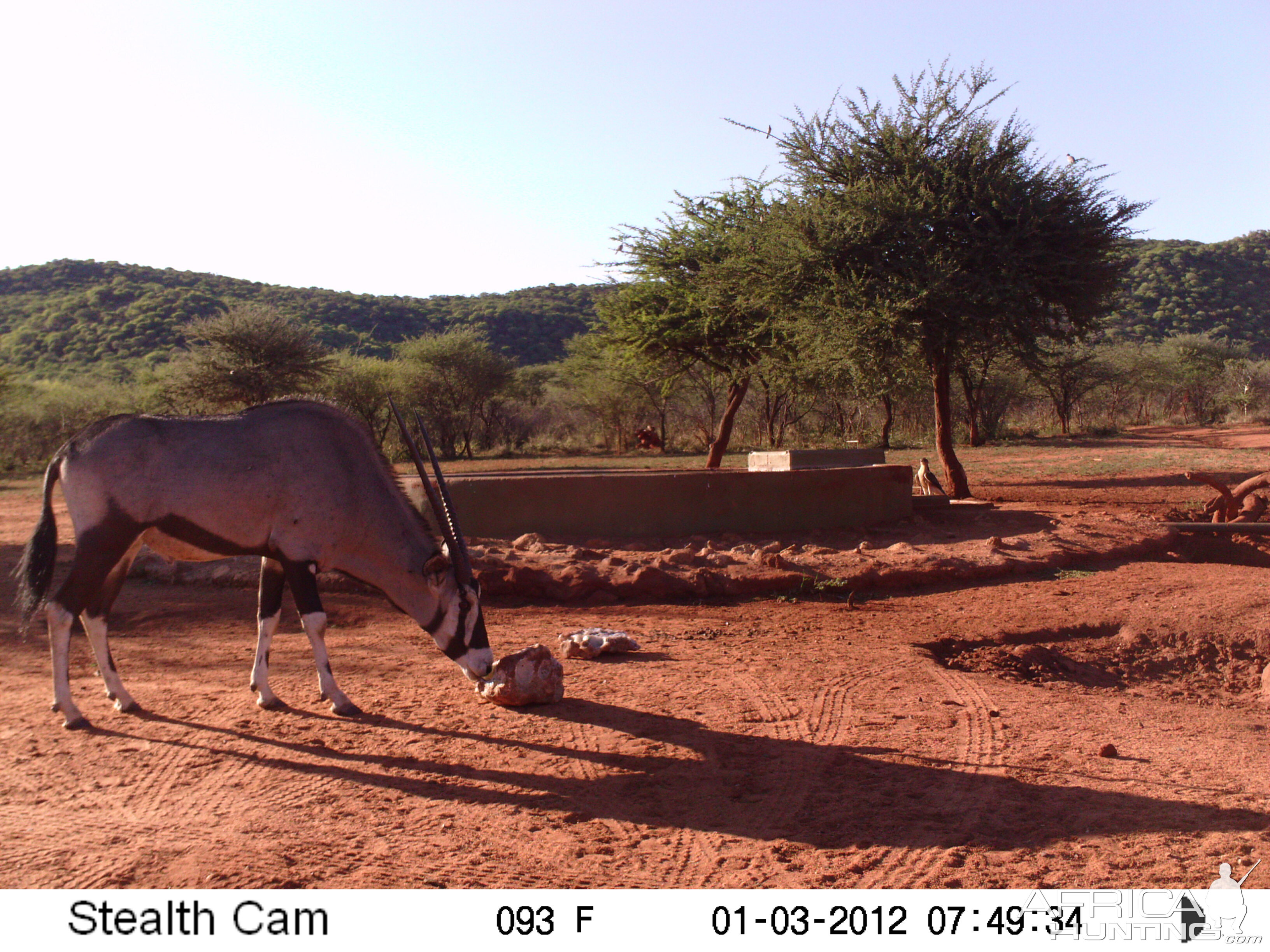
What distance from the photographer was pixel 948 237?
14.5 metres

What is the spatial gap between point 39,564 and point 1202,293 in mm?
67432

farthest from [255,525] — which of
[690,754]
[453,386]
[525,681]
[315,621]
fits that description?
[453,386]

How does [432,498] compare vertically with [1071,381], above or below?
below

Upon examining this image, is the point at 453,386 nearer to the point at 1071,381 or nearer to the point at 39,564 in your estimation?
the point at 1071,381

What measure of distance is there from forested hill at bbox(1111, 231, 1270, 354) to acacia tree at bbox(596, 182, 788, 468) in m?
42.6

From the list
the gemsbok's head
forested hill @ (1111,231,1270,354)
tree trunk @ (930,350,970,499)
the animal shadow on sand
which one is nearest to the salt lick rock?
the gemsbok's head

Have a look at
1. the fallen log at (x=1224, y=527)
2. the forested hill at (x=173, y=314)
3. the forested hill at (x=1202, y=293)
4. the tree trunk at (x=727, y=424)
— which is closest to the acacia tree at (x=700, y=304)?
the tree trunk at (x=727, y=424)

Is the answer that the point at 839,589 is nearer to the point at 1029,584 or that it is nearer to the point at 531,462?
the point at 1029,584

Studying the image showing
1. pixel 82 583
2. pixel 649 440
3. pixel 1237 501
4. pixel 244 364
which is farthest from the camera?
pixel 649 440

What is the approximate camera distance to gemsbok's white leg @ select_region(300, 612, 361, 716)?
5258 millimetres

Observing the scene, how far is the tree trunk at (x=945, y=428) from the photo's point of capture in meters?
15.1

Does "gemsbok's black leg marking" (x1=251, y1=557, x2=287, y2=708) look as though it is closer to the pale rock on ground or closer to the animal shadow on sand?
the animal shadow on sand

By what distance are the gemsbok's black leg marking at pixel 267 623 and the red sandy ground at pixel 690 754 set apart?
5.1 inches

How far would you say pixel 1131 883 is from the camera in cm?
330
